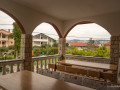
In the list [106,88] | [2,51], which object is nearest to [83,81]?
[106,88]

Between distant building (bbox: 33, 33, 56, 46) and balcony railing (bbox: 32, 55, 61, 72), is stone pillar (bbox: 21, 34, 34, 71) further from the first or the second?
distant building (bbox: 33, 33, 56, 46)

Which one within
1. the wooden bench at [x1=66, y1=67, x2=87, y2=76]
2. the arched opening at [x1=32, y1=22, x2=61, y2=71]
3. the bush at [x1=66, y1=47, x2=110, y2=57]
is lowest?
the wooden bench at [x1=66, y1=67, x2=87, y2=76]

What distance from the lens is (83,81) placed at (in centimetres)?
181

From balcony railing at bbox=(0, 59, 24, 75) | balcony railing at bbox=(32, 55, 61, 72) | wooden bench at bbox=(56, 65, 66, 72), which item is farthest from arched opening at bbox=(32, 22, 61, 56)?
wooden bench at bbox=(56, 65, 66, 72)

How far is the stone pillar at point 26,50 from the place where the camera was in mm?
3685

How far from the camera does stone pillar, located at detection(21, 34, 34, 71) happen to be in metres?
3.68

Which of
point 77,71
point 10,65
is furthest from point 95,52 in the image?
point 10,65

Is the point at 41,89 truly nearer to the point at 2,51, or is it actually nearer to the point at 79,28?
the point at 2,51

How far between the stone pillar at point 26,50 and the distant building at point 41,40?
0.93 meters

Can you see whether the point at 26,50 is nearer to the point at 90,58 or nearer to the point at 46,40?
the point at 46,40

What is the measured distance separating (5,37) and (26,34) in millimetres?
865

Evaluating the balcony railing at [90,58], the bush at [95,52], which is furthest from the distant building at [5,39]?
the bush at [95,52]

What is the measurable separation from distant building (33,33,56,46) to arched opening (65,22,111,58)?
1.00 metres

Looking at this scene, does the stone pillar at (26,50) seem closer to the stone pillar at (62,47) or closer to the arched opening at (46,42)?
the arched opening at (46,42)
